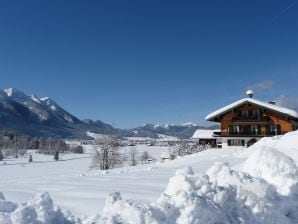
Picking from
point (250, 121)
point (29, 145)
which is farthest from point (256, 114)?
point (29, 145)

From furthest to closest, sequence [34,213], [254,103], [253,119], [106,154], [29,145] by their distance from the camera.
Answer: [29,145] → [106,154] → [253,119] → [254,103] → [34,213]

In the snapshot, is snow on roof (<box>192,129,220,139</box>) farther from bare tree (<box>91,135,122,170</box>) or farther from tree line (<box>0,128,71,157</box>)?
tree line (<box>0,128,71,157</box>)

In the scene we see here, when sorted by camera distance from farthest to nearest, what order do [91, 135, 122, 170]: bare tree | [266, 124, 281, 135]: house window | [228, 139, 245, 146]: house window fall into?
1. [91, 135, 122, 170]: bare tree
2. [228, 139, 245, 146]: house window
3. [266, 124, 281, 135]: house window

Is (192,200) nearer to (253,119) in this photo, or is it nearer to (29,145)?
(253,119)

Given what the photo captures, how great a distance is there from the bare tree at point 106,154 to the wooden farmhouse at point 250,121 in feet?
52.1

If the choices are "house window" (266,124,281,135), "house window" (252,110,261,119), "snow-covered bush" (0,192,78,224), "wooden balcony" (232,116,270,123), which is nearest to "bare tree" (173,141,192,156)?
"wooden balcony" (232,116,270,123)

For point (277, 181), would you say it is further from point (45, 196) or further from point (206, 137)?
point (206, 137)

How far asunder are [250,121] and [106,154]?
21.4m

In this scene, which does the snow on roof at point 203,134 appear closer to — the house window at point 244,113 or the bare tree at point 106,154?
the bare tree at point 106,154

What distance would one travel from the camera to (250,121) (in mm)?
49375

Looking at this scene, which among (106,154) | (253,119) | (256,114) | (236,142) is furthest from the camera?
(106,154)

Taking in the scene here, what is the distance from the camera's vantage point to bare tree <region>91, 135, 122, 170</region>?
57844 millimetres

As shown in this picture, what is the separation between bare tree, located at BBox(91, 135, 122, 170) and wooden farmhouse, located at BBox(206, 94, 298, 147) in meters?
15.9

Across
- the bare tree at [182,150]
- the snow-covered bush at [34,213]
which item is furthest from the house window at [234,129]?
the snow-covered bush at [34,213]
